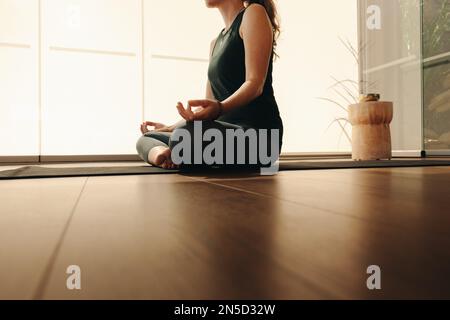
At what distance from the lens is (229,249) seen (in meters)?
0.34

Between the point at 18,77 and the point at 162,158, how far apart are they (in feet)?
7.42

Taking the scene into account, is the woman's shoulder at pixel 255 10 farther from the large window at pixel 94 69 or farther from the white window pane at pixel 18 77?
the white window pane at pixel 18 77

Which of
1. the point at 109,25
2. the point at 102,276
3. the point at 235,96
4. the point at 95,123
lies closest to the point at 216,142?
the point at 235,96

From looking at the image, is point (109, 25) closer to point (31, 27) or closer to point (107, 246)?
point (31, 27)

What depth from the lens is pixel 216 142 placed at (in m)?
1.48

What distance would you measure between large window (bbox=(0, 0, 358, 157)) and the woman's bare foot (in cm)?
192

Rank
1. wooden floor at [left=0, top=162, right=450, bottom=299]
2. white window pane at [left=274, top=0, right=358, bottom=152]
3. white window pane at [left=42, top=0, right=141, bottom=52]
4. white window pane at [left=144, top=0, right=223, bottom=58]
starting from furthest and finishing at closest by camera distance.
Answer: white window pane at [left=274, top=0, right=358, bottom=152]
white window pane at [left=144, top=0, right=223, bottom=58]
white window pane at [left=42, top=0, right=141, bottom=52]
wooden floor at [left=0, top=162, right=450, bottom=299]

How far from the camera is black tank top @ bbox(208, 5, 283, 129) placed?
5.34 ft

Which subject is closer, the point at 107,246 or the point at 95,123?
the point at 107,246

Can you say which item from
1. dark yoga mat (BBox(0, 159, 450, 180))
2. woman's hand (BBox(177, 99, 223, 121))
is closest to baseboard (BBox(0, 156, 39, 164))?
dark yoga mat (BBox(0, 159, 450, 180))

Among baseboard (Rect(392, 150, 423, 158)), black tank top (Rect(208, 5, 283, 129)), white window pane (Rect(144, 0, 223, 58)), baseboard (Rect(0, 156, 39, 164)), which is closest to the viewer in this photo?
black tank top (Rect(208, 5, 283, 129))

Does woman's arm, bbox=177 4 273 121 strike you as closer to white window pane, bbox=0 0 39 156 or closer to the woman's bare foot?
the woman's bare foot

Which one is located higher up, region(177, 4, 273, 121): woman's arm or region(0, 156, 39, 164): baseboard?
region(177, 4, 273, 121): woman's arm
